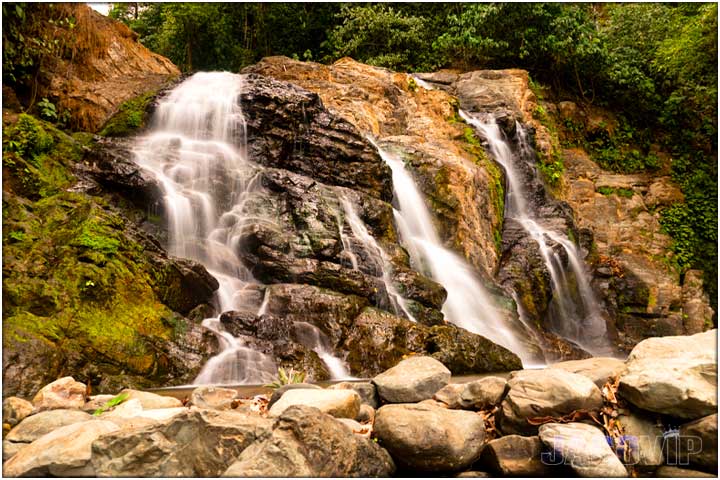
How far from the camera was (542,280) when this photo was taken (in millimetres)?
13414

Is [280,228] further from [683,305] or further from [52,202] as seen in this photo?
[683,305]

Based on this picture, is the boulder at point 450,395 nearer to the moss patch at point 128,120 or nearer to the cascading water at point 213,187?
the cascading water at point 213,187

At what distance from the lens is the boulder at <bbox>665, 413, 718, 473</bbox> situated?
10.8 feet

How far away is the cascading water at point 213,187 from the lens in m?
7.21

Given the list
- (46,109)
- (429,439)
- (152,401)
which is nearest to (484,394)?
(429,439)

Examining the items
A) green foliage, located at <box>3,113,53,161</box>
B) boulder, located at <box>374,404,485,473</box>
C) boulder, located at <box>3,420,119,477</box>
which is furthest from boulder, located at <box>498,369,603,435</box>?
green foliage, located at <box>3,113,53,161</box>

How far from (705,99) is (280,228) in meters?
19.1

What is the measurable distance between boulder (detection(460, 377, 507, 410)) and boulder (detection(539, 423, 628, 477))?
1.94ft

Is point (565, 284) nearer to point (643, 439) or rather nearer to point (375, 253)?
point (375, 253)

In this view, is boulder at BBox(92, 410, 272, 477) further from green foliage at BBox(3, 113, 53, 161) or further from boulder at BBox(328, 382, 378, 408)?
green foliage at BBox(3, 113, 53, 161)

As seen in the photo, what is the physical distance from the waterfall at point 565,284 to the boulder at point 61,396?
11.4m

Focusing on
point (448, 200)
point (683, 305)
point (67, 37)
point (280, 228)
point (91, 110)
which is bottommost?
point (683, 305)

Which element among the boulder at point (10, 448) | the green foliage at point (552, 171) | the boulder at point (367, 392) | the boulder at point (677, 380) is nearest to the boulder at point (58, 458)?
the boulder at point (10, 448)

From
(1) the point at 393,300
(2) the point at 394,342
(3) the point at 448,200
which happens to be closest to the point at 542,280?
(3) the point at 448,200
